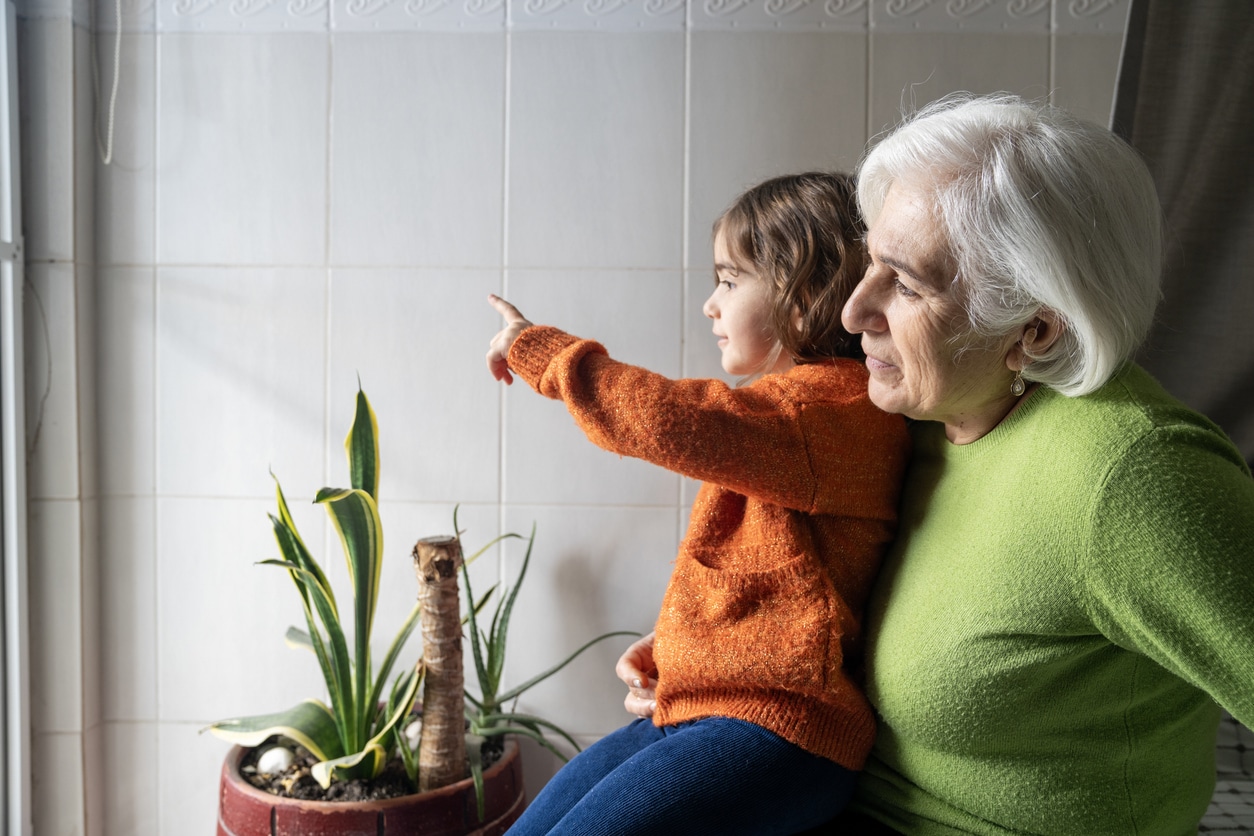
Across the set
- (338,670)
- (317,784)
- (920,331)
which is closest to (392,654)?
(338,670)

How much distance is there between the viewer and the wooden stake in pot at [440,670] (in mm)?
1513

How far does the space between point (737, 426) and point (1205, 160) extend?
1.08 metres

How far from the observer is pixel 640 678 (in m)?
1.27

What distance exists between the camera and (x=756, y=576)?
3.50ft

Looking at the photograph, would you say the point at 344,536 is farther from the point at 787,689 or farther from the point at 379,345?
the point at 787,689

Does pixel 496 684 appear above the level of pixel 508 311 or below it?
below

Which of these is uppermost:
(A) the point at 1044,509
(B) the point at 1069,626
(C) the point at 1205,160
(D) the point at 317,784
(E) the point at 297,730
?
(C) the point at 1205,160

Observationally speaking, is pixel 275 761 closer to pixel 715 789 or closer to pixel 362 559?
pixel 362 559

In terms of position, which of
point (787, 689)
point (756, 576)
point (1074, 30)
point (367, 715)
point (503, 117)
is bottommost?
point (367, 715)

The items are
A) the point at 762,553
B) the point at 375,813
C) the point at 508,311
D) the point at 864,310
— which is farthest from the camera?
the point at 375,813

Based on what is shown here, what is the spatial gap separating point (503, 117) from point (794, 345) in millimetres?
831

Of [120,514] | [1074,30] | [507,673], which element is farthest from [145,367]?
[1074,30]

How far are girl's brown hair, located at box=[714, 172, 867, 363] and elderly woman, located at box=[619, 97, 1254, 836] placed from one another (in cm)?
14

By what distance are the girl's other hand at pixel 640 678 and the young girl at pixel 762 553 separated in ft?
0.10
